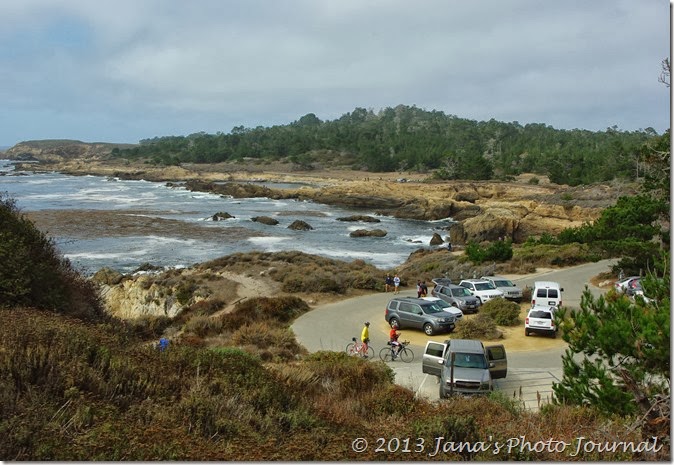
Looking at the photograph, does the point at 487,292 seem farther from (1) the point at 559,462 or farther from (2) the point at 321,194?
(2) the point at 321,194

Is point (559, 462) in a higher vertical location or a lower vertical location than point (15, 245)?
lower

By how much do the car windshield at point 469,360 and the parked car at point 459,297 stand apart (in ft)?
32.0

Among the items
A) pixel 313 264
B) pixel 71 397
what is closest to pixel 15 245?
pixel 71 397

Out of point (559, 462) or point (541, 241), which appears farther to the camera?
point (541, 241)

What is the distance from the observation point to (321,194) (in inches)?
3590

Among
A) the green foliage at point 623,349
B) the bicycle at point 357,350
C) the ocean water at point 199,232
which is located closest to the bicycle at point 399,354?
the bicycle at point 357,350

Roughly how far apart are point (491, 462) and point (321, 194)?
85676 mm

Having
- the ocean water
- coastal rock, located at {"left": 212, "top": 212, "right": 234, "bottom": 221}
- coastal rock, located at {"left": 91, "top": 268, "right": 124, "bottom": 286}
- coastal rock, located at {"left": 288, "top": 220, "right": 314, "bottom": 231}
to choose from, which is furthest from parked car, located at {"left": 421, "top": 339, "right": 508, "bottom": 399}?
coastal rock, located at {"left": 212, "top": 212, "right": 234, "bottom": 221}

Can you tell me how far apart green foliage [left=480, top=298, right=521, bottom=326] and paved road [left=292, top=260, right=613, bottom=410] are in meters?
1.92

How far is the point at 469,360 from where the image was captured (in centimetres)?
1334

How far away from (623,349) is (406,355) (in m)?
9.27

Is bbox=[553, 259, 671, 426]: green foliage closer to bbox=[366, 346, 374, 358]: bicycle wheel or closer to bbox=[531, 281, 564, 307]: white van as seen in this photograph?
bbox=[366, 346, 374, 358]: bicycle wheel

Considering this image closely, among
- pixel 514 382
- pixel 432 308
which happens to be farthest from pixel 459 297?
pixel 514 382

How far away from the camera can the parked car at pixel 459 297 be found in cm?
2305
